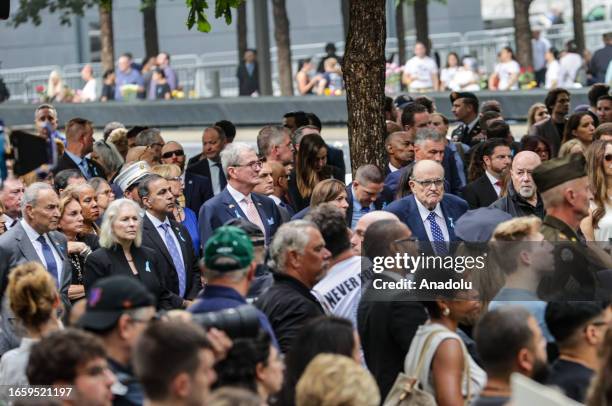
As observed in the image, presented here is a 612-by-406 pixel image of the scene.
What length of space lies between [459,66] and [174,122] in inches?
268

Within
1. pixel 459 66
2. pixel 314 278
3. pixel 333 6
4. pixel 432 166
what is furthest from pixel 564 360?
pixel 333 6

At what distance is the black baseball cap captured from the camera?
7117mm

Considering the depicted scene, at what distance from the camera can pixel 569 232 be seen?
31.0 ft

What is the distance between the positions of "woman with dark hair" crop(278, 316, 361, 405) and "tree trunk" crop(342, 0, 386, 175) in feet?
22.5

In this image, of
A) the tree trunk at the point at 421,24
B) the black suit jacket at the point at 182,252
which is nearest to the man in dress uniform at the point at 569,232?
the black suit jacket at the point at 182,252

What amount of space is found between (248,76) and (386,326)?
2703 cm

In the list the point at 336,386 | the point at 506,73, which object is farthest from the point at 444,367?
the point at 506,73

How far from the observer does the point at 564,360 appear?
7371mm

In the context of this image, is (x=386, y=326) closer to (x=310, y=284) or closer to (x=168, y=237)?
(x=310, y=284)

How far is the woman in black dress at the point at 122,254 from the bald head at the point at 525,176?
3.02 m

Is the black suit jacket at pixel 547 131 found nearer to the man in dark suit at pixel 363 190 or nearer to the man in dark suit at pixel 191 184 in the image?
the man in dark suit at pixel 191 184

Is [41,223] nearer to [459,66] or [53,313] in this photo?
[53,313]

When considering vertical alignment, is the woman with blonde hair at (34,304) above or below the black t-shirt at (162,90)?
below

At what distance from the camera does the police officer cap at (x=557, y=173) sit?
9.74 meters
